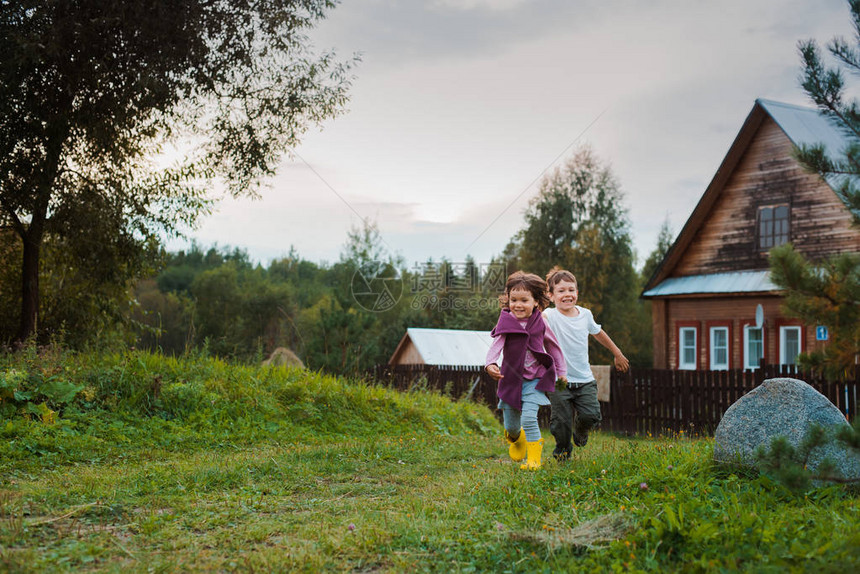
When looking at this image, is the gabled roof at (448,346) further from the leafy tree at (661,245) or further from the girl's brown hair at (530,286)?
the leafy tree at (661,245)

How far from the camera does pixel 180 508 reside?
15.3 ft

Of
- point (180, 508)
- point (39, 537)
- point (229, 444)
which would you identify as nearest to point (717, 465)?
point (180, 508)

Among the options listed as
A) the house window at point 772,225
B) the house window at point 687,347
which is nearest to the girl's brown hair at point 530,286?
the house window at point 772,225

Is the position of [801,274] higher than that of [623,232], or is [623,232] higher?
[623,232]

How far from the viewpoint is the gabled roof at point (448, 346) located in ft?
85.5

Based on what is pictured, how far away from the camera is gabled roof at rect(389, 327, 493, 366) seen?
85.5 feet

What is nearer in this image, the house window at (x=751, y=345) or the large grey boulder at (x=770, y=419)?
the large grey boulder at (x=770, y=419)

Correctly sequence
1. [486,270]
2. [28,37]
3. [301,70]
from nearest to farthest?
[28,37] → [301,70] → [486,270]

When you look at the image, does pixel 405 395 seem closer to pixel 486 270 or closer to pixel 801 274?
pixel 801 274

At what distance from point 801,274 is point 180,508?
162 inches

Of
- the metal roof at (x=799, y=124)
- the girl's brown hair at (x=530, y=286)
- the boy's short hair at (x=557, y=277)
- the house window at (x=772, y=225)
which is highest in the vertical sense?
the metal roof at (x=799, y=124)

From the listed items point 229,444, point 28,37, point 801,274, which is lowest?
point 229,444

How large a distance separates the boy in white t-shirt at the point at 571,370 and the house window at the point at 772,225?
14686mm

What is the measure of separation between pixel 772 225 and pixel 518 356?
16.1 meters
